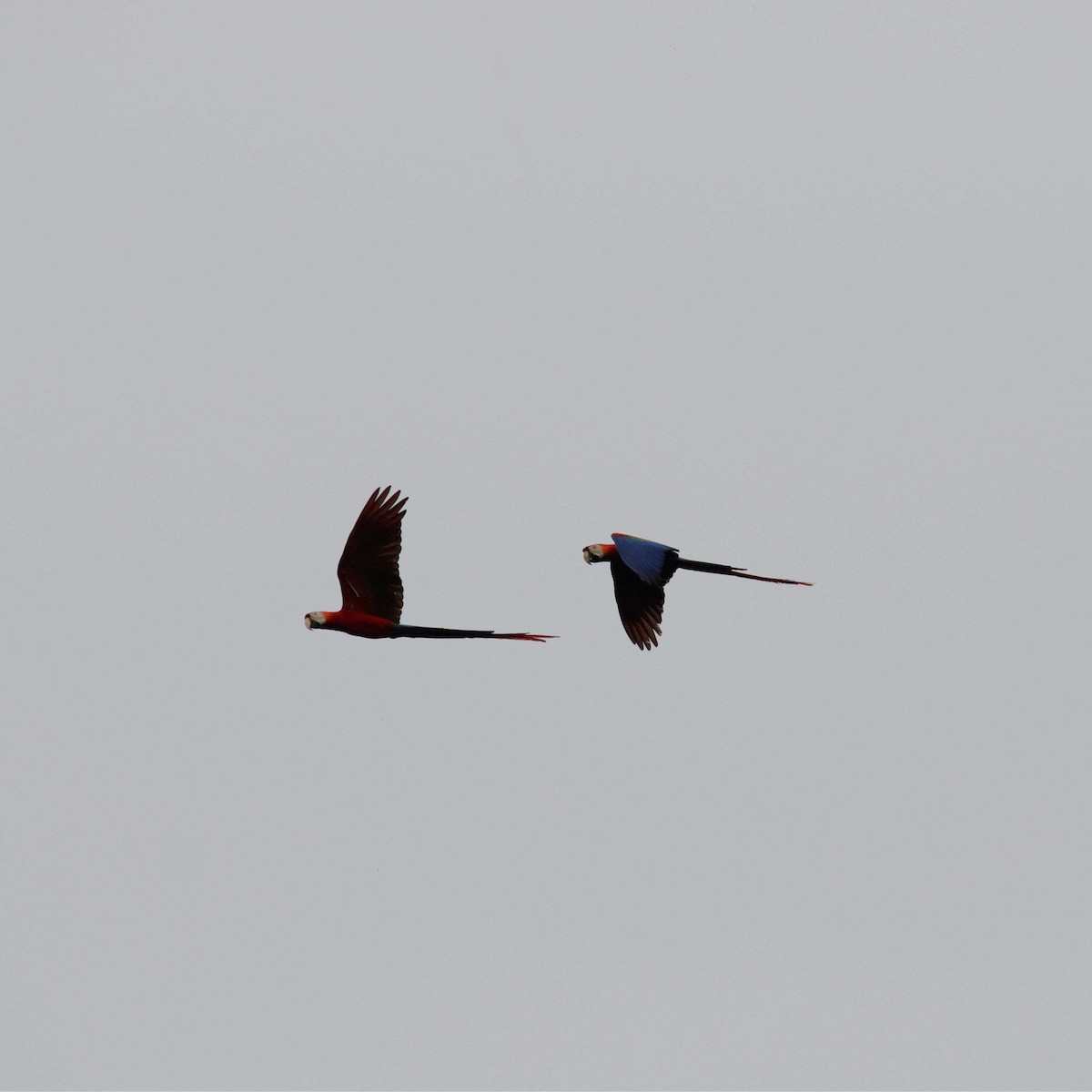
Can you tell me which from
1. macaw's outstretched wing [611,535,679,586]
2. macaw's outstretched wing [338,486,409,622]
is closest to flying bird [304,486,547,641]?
macaw's outstretched wing [338,486,409,622]

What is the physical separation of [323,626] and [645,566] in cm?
286

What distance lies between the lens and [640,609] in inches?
656

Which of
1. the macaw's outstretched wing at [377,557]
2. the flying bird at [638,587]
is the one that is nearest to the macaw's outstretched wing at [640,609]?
the flying bird at [638,587]

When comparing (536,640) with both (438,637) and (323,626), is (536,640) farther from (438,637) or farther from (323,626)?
(323,626)

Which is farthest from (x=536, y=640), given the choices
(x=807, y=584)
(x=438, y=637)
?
(x=807, y=584)

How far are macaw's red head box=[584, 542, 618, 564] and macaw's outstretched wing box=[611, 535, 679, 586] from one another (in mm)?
502

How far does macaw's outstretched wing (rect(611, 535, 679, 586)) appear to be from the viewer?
15805 millimetres

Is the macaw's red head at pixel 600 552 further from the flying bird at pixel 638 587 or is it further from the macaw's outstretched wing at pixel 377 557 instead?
the macaw's outstretched wing at pixel 377 557

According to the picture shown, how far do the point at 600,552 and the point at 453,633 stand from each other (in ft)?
7.85

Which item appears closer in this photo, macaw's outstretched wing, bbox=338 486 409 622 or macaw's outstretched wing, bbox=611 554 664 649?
macaw's outstretched wing, bbox=338 486 409 622

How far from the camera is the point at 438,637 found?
14.9 meters

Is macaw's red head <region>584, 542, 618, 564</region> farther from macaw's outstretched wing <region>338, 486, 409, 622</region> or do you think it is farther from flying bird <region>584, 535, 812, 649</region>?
macaw's outstretched wing <region>338, 486, 409, 622</region>

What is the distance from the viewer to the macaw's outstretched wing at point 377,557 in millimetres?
15172

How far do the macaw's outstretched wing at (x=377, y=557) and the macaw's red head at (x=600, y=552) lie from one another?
2199 mm
